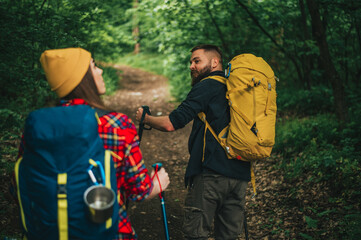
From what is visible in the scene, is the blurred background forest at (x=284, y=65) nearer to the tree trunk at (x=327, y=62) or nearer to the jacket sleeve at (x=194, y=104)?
the tree trunk at (x=327, y=62)

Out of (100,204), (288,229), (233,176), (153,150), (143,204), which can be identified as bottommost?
(153,150)

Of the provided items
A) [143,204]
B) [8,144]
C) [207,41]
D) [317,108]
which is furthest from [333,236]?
[207,41]

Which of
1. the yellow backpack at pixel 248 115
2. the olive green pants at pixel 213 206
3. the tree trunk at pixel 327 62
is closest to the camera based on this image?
the yellow backpack at pixel 248 115

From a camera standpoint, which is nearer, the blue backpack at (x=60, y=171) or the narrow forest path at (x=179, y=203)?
the blue backpack at (x=60, y=171)

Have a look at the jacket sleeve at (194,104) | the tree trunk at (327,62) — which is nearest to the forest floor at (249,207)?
the tree trunk at (327,62)

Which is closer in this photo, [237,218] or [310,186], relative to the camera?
[237,218]

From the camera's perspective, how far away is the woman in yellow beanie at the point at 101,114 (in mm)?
Result: 1646

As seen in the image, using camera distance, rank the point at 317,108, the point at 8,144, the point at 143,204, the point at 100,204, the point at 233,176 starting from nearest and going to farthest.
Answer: the point at 100,204 → the point at 233,176 → the point at 143,204 → the point at 8,144 → the point at 317,108

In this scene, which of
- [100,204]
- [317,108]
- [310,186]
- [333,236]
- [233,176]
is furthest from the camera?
[317,108]

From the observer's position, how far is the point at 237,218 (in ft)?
9.20

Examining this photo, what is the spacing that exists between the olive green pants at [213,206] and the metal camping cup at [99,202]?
136 centimetres

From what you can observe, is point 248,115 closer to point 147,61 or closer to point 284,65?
point 284,65

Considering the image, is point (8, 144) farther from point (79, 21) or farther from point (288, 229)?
point (288, 229)

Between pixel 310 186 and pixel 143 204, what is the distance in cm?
292
